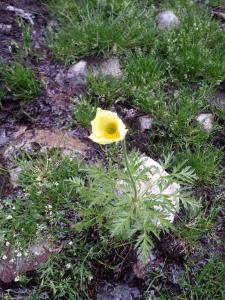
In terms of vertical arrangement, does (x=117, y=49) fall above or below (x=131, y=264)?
above

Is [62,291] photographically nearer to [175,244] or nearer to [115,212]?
[115,212]

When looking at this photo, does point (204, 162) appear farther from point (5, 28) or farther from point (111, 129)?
point (5, 28)

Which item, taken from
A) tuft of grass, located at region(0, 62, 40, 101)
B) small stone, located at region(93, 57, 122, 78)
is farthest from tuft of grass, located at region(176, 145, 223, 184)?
tuft of grass, located at region(0, 62, 40, 101)

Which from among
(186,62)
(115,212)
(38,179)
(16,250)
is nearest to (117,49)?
(186,62)

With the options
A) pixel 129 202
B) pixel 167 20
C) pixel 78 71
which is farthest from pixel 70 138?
pixel 167 20

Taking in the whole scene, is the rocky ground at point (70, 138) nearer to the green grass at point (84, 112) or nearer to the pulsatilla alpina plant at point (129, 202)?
the green grass at point (84, 112)
